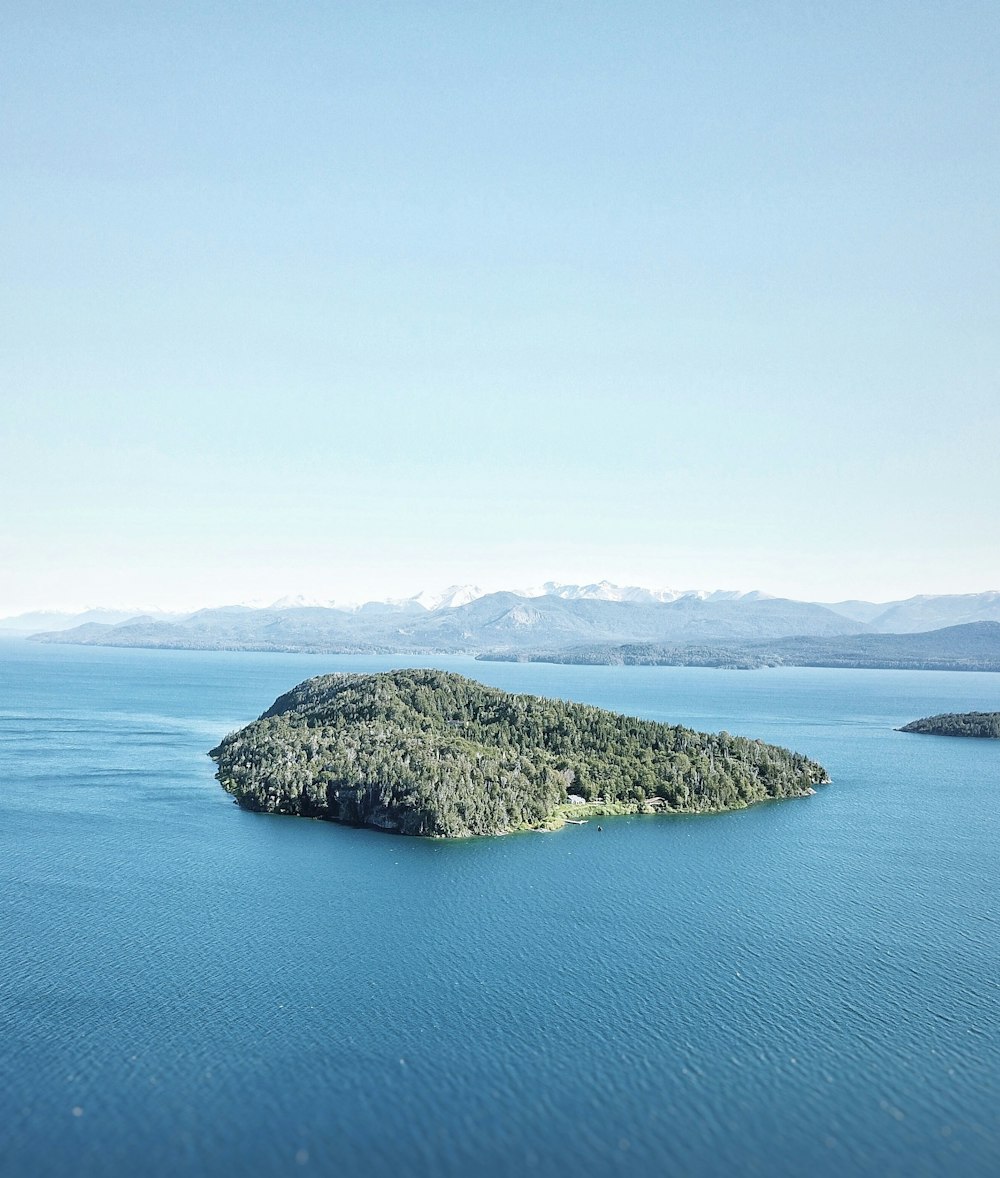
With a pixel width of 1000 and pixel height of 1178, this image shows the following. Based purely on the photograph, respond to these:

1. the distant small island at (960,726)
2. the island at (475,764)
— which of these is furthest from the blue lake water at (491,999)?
the distant small island at (960,726)

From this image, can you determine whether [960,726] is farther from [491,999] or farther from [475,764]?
[491,999]

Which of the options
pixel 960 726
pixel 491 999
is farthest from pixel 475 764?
pixel 960 726

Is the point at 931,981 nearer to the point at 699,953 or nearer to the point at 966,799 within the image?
the point at 699,953

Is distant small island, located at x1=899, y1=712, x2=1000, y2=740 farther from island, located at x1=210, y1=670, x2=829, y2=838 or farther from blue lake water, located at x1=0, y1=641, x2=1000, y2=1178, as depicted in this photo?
blue lake water, located at x1=0, y1=641, x2=1000, y2=1178

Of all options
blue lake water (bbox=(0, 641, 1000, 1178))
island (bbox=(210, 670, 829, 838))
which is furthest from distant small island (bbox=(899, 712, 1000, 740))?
blue lake water (bbox=(0, 641, 1000, 1178))

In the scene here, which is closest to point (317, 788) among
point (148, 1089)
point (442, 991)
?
point (442, 991)

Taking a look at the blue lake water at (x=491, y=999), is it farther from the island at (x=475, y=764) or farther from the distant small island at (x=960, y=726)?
the distant small island at (x=960, y=726)
